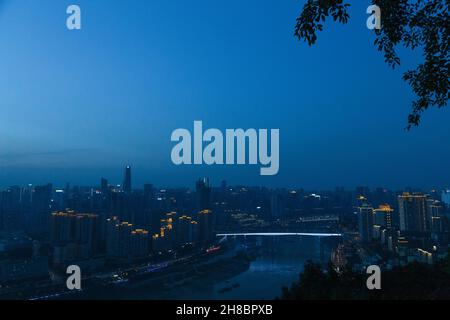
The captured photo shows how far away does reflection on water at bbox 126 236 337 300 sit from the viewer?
597 centimetres

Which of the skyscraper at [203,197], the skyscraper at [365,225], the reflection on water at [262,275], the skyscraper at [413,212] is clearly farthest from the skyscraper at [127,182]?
the skyscraper at [413,212]

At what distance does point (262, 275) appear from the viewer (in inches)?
277

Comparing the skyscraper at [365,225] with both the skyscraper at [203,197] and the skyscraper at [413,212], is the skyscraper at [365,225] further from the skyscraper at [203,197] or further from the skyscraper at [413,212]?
the skyscraper at [203,197]

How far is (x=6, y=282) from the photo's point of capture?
5680 millimetres

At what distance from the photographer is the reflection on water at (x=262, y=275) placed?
5969 mm

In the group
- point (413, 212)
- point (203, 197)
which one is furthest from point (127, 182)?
point (413, 212)

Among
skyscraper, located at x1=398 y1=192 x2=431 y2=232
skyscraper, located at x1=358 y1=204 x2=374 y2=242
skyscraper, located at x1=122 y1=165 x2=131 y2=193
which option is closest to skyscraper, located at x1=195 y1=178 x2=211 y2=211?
skyscraper, located at x1=122 y1=165 x2=131 y2=193

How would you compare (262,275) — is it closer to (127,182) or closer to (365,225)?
(365,225)
